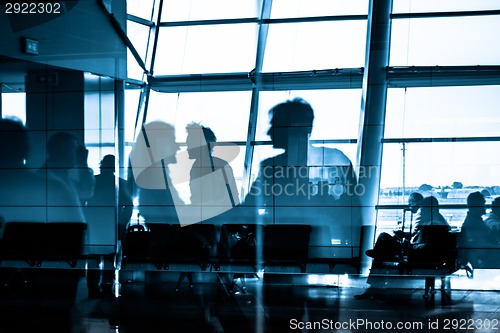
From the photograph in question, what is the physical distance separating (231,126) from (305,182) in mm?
590

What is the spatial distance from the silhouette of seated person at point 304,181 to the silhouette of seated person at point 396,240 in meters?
0.15

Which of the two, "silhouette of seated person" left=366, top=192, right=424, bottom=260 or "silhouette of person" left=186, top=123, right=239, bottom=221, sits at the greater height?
"silhouette of person" left=186, top=123, right=239, bottom=221

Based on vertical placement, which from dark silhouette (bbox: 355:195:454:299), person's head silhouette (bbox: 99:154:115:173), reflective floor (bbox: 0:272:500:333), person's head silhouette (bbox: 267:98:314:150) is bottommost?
reflective floor (bbox: 0:272:500:333)

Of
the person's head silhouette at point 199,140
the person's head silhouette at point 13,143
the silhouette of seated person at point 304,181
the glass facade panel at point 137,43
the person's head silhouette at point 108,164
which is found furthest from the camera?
the person's head silhouette at point 13,143

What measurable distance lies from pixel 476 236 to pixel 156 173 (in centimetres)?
205

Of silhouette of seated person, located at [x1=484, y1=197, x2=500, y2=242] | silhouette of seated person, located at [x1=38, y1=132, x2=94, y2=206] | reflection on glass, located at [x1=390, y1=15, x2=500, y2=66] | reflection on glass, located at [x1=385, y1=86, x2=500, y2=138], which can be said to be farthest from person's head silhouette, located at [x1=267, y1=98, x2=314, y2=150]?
silhouette of seated person, located at [x1=38, y1=132, x2=94, y2=206]

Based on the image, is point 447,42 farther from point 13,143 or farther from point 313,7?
point 13,143

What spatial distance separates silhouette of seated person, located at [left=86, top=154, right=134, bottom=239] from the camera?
14.6 ft

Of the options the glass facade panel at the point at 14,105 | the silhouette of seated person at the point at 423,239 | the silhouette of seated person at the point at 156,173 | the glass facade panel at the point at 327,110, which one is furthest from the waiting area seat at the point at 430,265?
the glass facade panel at the point at 14,105

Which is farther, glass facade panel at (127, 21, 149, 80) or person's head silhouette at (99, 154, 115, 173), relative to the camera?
person's head silhouette at (99, 154, 115, 173)

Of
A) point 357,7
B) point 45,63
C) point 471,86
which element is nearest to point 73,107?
point 45,63

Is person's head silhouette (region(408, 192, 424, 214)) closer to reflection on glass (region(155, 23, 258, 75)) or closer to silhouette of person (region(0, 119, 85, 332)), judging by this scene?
reflection on glass (region(155, 23, 258, 75))

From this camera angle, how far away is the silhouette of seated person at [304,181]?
13.5 ft

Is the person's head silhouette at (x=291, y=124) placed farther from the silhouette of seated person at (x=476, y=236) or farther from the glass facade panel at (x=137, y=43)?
the silhouette of seated person at (x=476, y=236)
